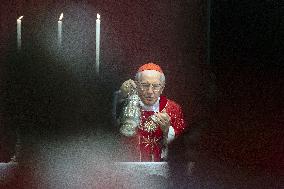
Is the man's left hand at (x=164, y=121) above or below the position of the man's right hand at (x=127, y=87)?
below

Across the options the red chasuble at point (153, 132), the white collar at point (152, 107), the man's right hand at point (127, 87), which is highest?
the man's right hand at point (127, 87)

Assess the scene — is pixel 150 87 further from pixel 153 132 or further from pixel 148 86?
Answer: pixel 153 132

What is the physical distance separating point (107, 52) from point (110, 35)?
1.6 inches

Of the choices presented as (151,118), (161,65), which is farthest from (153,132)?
(161,65)

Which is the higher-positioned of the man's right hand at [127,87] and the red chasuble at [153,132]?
the man's right hand at [127,87]

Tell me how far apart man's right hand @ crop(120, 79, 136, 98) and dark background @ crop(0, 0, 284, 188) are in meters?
0.02

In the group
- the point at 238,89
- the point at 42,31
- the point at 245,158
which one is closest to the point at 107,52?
the point at 42,31

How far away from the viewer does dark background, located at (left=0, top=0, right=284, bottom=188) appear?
1283 mm

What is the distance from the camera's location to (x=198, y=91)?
Result: 132 centimetres

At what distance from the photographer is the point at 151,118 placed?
1322mm

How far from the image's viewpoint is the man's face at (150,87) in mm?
1323

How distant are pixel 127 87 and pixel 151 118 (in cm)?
9

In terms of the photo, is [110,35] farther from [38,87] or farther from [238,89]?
[238,89]

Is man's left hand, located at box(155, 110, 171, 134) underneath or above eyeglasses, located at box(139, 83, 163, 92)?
underneath
